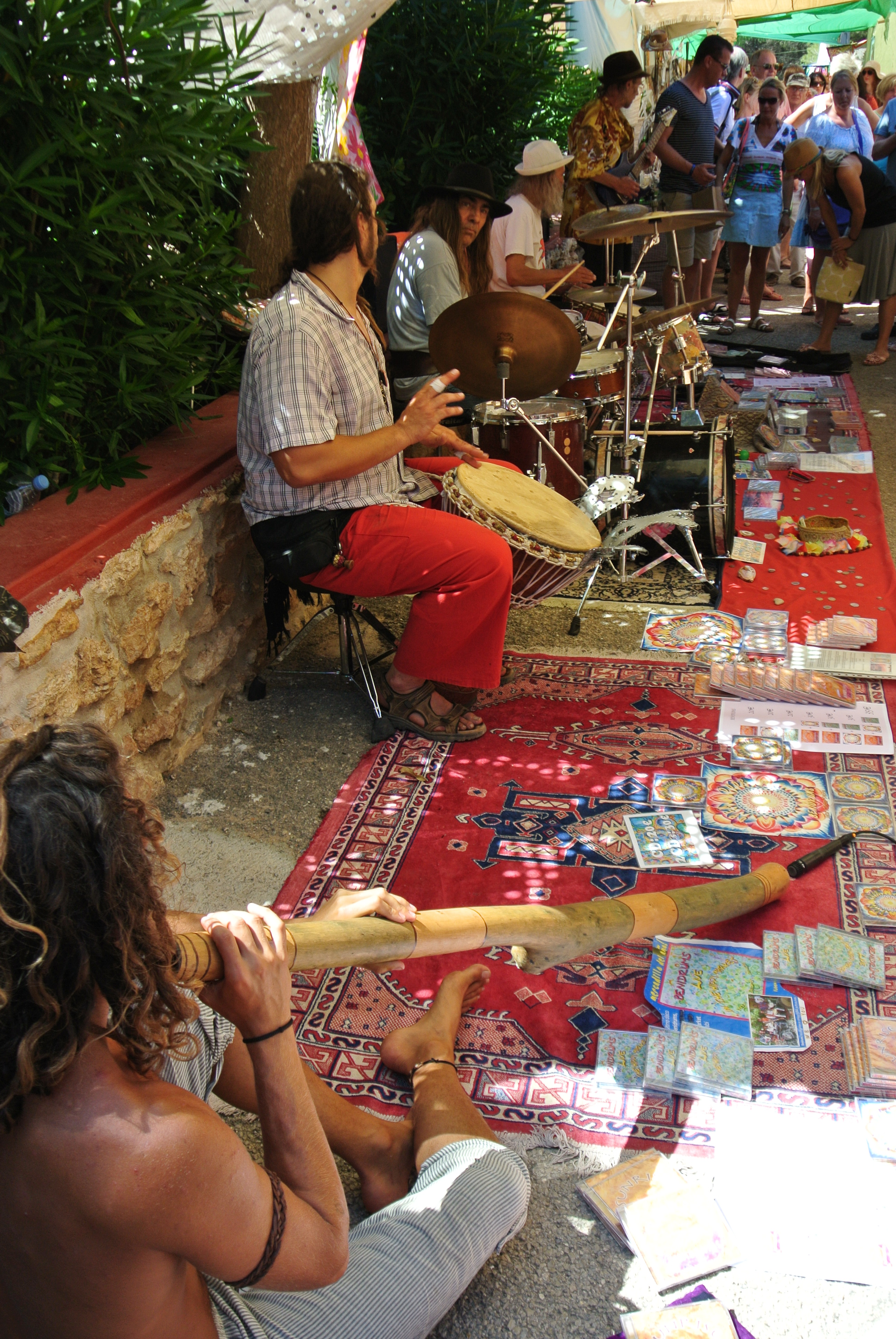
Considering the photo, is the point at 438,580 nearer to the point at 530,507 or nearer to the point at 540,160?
the point at 530,507

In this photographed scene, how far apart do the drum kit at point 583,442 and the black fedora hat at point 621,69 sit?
6.14 ft

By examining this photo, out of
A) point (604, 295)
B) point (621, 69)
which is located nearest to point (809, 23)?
point (621, 69)

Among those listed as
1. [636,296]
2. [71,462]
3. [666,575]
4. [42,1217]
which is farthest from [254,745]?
[636,296]

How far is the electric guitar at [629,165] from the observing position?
23.7ft

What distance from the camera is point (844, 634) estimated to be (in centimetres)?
411

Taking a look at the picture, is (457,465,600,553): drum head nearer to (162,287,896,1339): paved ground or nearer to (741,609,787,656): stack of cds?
(162,287,896,1339): paved ground

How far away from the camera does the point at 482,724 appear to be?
3697mm

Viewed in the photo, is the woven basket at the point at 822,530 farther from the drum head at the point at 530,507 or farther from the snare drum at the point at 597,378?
the drum head at the point at 530,507

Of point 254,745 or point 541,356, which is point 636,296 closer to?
point 541,356

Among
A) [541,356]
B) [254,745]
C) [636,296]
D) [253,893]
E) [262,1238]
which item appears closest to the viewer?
[262,1238]

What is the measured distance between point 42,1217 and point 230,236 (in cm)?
440

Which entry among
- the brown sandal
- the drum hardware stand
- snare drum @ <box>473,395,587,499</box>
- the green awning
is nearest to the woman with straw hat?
the drum hardware stand

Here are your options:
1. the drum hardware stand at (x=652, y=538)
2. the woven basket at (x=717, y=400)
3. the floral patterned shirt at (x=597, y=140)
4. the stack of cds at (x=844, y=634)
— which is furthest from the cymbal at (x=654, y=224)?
the floral patterned shirt at (x=597, y=140)

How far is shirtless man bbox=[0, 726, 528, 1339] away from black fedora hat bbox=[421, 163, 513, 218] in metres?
4.19
